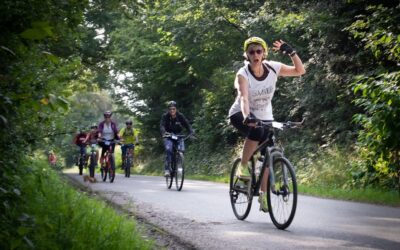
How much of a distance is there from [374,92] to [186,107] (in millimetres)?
20783

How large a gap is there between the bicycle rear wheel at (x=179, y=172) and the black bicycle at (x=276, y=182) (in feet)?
17.5

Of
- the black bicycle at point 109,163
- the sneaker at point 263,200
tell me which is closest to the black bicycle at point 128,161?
the black bicycle at point 109,163

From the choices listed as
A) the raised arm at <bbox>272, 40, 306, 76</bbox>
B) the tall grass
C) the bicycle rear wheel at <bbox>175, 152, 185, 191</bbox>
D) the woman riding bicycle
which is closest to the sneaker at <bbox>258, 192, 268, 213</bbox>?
the woman riding bicycle

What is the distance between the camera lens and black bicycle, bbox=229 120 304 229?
597 centimetres

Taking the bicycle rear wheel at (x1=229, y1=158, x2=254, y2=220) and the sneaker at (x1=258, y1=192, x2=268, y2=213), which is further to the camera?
the bicycle rear wheel at (x1=229, y1=158, x2=254, y2=220)

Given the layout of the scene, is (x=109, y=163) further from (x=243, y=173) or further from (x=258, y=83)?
(x=258, y=83)

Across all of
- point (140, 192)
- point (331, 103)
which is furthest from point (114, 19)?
point (140, 192)

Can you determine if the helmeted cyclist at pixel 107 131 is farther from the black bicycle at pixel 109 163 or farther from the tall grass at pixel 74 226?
the tall grass at pixel 74 226

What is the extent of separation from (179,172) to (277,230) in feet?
21.4

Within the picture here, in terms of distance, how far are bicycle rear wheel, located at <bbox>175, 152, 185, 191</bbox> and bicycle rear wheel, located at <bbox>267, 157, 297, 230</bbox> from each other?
238 inches

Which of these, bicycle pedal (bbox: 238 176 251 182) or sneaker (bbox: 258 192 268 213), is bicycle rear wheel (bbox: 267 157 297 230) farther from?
bicycle pedal (bbox: 238 176 251 182)

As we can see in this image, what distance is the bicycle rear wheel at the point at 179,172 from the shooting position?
12227 mm

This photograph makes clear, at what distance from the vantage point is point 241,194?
23.4 feet

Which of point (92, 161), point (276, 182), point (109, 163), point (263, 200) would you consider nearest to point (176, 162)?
point (109, 163)
